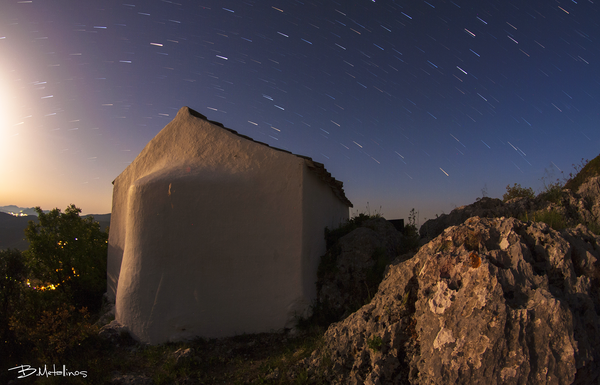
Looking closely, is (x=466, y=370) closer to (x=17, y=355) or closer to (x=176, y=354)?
(x=176, y=354)

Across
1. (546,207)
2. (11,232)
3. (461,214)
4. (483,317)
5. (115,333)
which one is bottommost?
(115,333)

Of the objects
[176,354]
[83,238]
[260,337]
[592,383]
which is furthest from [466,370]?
[83,238]

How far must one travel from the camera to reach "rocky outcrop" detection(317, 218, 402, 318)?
736 cm

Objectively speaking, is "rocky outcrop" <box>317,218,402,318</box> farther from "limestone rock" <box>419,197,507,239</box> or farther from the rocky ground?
"limestone rock" <box>419,197,507,239</box>

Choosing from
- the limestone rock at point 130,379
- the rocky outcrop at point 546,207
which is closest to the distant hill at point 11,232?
the limestone rock at point 130,379

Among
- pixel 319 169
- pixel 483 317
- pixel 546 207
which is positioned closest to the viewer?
pixel 483 317

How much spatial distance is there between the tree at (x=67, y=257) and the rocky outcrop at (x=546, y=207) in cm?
1257

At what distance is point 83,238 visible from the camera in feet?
33.9

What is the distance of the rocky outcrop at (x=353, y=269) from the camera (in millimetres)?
7359

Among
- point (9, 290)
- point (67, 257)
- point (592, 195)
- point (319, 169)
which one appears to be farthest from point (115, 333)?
point (592, 195)

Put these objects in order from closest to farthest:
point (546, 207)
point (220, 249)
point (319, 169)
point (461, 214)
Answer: point (220, 249)
point (319, 169)
point (546, 207)
point (461, 214)

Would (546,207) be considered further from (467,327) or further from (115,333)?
(115,333)

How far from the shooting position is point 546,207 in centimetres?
912

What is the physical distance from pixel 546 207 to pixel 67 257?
15.9 m
